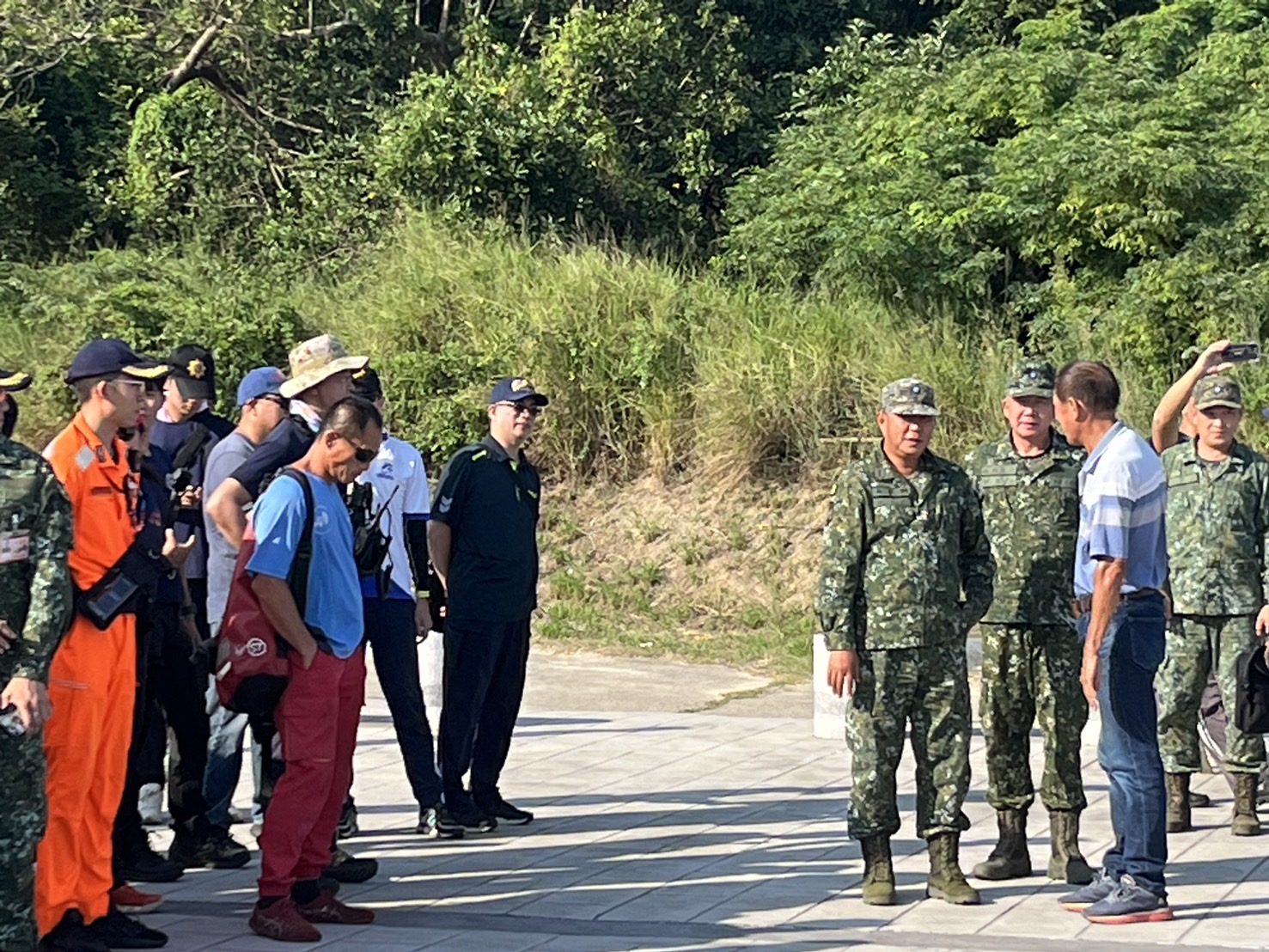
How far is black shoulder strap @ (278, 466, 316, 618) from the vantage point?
6973 mm

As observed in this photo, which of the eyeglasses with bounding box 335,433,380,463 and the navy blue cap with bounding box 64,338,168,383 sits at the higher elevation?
the navy blue cap with bounding box 64,338,168,383

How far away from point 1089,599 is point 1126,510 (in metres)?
0.44

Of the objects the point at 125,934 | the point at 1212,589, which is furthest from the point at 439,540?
the point at 1212,589

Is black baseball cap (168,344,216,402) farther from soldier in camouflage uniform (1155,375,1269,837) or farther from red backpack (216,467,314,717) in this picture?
soldier in camouflage uniform (1155,375,1269,837)

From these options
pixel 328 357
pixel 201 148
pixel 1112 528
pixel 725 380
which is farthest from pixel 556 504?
pixel 1112 528

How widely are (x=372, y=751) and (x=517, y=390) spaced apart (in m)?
2.97

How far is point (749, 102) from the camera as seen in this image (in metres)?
23.7

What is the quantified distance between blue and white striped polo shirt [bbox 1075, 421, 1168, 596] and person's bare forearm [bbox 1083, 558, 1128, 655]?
3cm

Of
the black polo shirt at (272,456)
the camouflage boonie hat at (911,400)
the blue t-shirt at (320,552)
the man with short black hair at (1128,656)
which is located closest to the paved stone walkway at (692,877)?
the man with short black hair at (1128,656)

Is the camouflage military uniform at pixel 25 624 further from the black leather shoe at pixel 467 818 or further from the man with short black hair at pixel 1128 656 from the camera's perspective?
the man with short black hair at pixel 1128 656

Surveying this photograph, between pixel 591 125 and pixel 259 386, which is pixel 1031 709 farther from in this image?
pixel 591 125

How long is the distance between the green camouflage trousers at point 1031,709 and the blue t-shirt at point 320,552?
8.35ft

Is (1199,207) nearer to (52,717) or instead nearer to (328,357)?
(328,357)

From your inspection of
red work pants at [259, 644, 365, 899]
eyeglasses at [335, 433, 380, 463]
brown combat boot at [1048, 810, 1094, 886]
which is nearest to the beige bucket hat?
eyeglasses at [335, 433, 380, 463]
